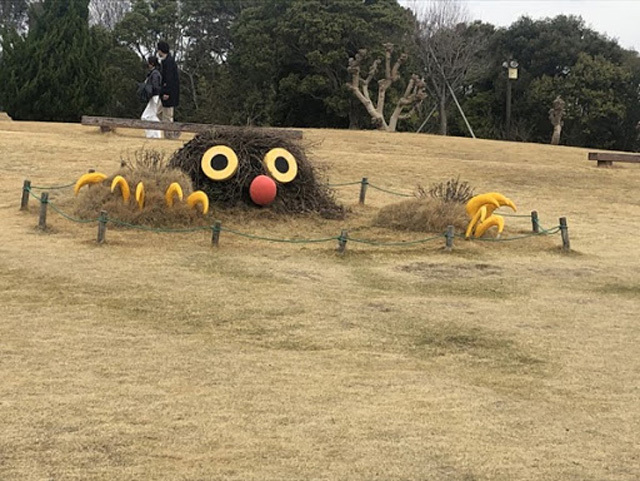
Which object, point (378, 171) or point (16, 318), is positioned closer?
point (16, 318)

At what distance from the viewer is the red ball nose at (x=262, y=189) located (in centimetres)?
1104

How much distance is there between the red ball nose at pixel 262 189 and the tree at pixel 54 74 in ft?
59.0

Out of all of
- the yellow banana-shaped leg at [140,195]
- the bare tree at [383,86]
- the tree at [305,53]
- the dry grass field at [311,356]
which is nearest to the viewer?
the dry grass field at [311,356]

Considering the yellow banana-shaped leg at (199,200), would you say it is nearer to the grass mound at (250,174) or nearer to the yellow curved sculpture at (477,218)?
the grass mound at (250,174)

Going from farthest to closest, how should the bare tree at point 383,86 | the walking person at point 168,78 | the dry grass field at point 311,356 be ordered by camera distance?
the bare tree at point 383,86 → the walking person at point 168,78 → the dry grass field at point 311,356

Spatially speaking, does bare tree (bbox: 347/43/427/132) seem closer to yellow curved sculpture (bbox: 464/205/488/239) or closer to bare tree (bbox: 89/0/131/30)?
yellow curved sculpture (bbox: 464/205/488/239)

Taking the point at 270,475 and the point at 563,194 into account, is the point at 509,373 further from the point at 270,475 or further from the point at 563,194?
the point at 563,194

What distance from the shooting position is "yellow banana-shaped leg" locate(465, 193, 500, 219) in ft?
34.3

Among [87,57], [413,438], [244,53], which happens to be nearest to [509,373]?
[413,438]

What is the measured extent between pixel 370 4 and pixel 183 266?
24.7 m

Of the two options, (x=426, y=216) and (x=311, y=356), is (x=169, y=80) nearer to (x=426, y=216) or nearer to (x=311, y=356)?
(x=426, y=216)

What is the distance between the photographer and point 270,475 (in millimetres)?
3715

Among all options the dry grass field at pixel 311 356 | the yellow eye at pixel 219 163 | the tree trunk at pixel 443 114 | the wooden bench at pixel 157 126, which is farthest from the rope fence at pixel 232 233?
the tree trunk at pixel 443 114

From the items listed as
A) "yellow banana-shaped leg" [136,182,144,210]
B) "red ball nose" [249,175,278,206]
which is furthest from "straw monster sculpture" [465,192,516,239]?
"yellow banana-shaped leg" [136,182,144,210]
